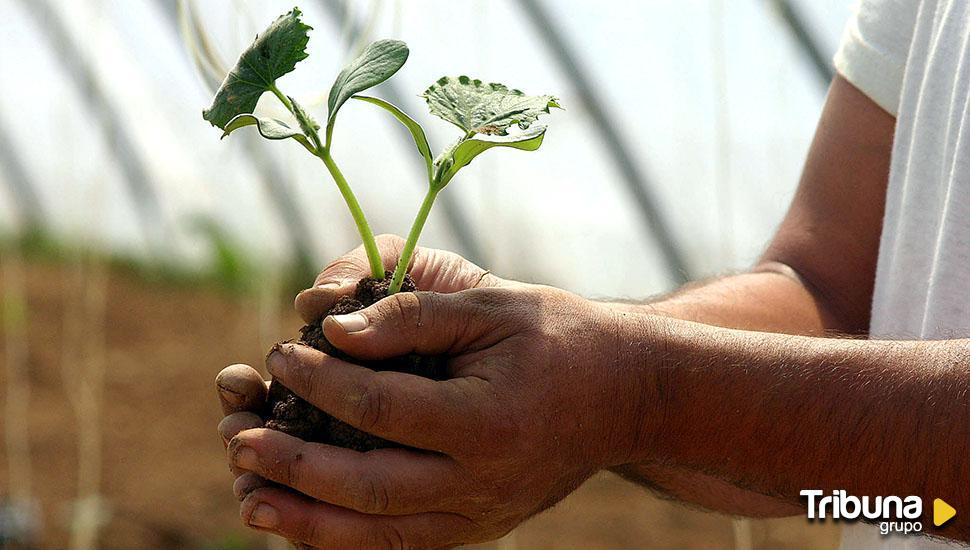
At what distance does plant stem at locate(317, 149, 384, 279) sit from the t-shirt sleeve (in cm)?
72

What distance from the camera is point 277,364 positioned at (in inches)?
34.7

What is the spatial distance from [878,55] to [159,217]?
4233 millimetres

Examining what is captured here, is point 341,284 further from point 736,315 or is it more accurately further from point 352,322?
point 736,315

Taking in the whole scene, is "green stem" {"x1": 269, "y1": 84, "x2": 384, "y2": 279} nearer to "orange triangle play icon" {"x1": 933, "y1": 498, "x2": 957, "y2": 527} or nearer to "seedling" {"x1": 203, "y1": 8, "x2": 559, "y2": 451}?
"seedling" {"x1": 203, "y1": 8, "x2": 559, "y2": 451}

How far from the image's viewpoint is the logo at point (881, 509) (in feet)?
3.00

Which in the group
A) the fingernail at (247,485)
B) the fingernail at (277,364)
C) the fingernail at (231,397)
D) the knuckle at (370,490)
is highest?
the fingernail at (277,364)

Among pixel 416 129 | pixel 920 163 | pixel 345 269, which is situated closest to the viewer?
pixel 416 129

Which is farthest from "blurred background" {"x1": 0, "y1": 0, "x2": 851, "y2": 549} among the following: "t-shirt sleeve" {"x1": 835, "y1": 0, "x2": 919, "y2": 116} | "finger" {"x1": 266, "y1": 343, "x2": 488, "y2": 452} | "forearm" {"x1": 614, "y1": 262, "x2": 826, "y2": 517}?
"finger" {"x1": 266, "y1": 343, "x2": 488, "y2": 452}

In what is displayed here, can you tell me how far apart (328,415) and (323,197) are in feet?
10.0

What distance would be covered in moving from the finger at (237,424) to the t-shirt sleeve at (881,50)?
2.91 ft

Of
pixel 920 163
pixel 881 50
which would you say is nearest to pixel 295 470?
pixel 920 163

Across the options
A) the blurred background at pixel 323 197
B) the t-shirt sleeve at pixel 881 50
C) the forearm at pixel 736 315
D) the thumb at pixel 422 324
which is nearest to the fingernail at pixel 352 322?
the thumb at pixel 422 324

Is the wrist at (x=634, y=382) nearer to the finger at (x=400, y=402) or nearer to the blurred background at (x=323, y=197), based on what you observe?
the finger at (x=400, y=402)

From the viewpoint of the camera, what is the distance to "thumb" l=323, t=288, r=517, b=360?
2.79 ft
